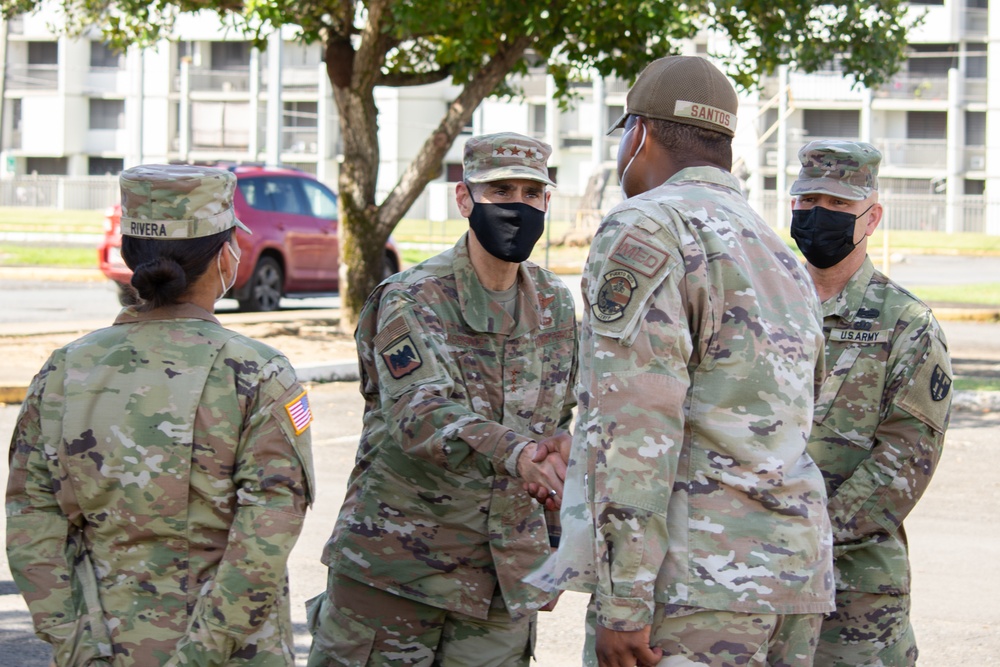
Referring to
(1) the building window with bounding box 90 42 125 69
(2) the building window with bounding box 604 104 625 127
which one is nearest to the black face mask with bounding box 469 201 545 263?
(2) the building window with bounding box 604 104 625 127

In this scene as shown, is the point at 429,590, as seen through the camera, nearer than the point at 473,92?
Yes

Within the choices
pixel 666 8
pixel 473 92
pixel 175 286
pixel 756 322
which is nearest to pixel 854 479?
pixel 756 322

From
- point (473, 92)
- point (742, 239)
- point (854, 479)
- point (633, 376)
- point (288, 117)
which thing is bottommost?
point (854, 479)

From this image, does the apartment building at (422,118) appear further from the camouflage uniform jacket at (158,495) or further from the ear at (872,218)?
the camouflage uniform jacket at (158,495)

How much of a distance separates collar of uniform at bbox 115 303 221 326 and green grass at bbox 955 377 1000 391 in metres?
10.6

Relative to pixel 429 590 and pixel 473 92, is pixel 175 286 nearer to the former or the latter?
pixel 429 590

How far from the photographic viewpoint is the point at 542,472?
134 inches

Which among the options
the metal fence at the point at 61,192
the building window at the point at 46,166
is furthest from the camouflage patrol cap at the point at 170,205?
the building window at the point at 46,166

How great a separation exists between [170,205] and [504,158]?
1.36m

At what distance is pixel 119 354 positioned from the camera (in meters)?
2.93

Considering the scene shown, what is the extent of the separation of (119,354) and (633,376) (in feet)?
3.76

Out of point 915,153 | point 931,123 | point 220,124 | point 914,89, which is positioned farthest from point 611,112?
point 220,124

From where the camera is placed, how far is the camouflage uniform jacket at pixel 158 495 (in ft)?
9.45

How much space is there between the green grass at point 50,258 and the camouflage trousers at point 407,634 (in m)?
24.1
